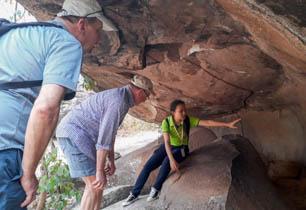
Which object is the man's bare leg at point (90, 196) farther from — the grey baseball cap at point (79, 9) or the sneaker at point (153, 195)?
the grey baseball cap at point (79, 9)

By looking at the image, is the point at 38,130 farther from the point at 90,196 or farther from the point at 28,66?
the point at 90,196

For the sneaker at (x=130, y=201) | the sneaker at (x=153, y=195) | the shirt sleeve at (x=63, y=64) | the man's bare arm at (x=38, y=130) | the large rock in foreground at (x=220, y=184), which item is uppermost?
the shirt sleeve at (x=63, y=64)

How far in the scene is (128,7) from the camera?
476 centimetres

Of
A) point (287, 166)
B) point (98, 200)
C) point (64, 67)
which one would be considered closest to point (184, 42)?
point (98, 200)

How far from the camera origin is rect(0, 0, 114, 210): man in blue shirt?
6.60ft

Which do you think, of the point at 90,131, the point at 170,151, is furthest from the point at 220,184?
the point at 90,131

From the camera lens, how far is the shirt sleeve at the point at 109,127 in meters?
3.99

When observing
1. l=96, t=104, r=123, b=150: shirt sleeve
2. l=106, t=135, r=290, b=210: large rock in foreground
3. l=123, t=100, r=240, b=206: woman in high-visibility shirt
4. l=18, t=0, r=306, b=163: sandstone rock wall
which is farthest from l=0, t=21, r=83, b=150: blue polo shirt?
l=123, t=100, r=240, b=206: woman in high-visibility shirt

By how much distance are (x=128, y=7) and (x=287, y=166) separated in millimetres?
3238

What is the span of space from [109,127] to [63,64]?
193 cm

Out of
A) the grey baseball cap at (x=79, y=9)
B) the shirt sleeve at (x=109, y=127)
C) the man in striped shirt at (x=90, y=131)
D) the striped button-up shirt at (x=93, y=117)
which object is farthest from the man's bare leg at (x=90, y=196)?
the grey baseball cap at (x=79, y=9)

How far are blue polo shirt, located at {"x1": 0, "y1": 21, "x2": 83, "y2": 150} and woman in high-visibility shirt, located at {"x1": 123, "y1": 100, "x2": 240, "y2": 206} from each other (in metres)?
3.23

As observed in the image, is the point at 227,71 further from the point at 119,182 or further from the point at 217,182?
the point at 119,182

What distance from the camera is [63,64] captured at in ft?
6.98
